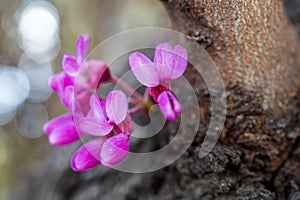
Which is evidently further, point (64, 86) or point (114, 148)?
point (64, 86)

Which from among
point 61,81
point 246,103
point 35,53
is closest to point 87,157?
point 61,81

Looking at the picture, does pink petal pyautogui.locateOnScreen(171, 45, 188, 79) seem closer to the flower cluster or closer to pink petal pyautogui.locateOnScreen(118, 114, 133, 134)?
the flower cluster

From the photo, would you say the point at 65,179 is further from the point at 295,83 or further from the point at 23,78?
the point at 23,78

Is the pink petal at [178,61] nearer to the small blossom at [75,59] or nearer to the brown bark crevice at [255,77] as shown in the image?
the brown bark crevice at [255,77]

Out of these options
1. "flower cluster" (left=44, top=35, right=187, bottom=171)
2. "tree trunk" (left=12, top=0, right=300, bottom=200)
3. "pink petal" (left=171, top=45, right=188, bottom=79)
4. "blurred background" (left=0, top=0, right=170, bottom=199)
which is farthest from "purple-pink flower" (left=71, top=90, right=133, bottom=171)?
"blurred background" (left=0, top=0, right=170, bottom=199)

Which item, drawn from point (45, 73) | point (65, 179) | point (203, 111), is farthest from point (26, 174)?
point (203, 111)

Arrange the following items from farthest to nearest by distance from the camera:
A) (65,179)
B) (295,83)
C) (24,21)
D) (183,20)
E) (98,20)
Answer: (24,21) < (98,20) < (65,179) < (295,83) < (183,20)

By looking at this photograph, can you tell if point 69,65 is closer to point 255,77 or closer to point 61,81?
point 61,81

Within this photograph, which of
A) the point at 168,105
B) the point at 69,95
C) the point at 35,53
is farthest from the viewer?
the point at 35,53
